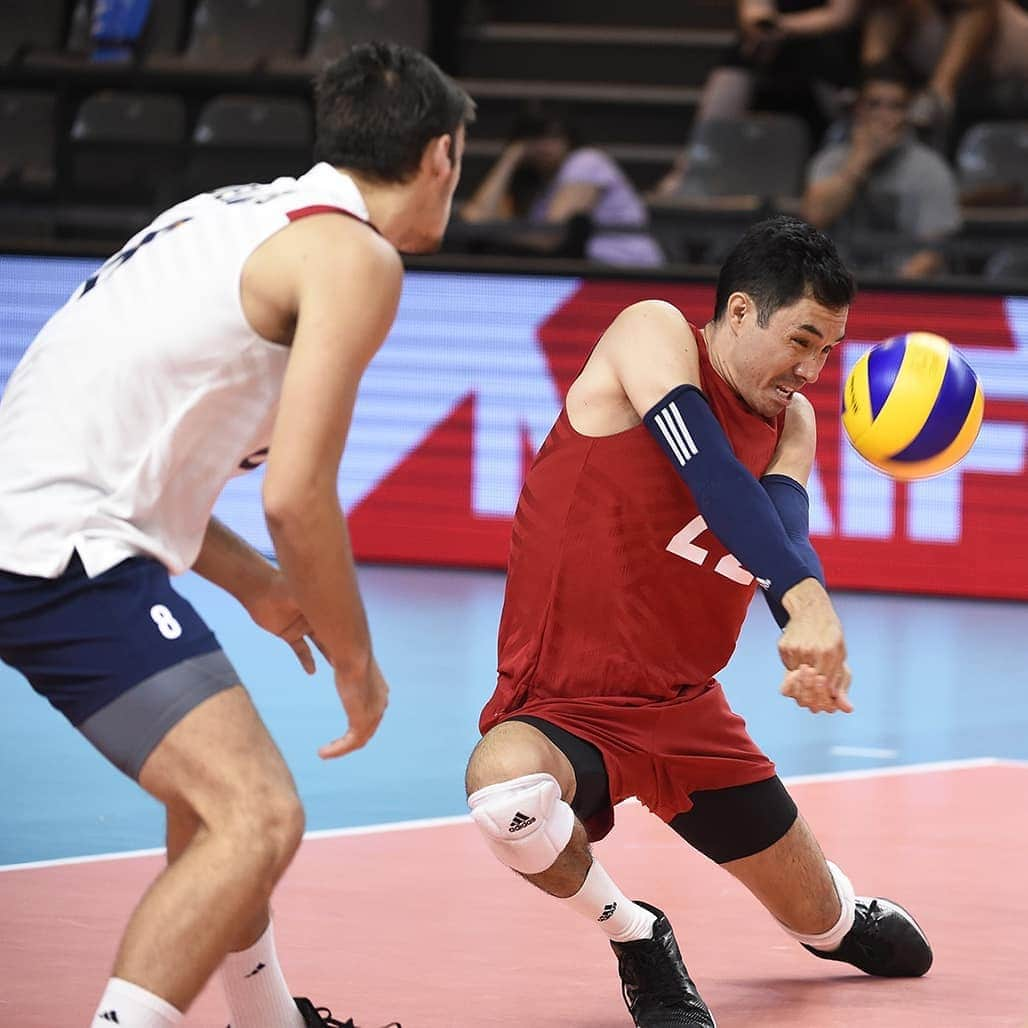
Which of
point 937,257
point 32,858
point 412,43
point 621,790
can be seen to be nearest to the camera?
point 621,790

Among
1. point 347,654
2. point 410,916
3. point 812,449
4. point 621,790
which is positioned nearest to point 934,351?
point 812,449

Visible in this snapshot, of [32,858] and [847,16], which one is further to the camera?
[847,16]

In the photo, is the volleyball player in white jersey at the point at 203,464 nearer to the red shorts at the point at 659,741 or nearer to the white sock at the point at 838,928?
the red shorts at the point at 659,741

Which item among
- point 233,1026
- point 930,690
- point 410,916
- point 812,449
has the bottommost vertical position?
point 930,690

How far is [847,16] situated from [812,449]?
7.88 meters

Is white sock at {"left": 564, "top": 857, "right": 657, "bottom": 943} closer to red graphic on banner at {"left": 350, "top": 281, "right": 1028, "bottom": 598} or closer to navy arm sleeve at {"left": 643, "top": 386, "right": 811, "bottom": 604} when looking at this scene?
navy arm sleeve at {"left": 643, "top": 386, "right": 811, "bottom": 604}

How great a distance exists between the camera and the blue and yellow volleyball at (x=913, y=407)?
15.9ft

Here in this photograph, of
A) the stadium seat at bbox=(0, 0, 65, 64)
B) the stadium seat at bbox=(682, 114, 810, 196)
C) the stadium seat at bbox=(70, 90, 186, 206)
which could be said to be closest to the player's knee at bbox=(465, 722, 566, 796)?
the stadium seat at bbox=(682, 114, 810, 196)

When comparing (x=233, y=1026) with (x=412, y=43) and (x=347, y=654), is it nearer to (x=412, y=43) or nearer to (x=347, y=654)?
(x=347, y=654)

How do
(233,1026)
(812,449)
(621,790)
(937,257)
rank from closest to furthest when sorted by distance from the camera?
(233,1026), (621,790), (812,449), (937,257)

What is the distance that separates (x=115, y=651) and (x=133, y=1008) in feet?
1.74

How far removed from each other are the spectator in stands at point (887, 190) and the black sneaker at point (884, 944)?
6326mm

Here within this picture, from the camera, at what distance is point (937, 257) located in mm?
10398

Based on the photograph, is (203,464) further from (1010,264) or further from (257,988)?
(1010,264)
